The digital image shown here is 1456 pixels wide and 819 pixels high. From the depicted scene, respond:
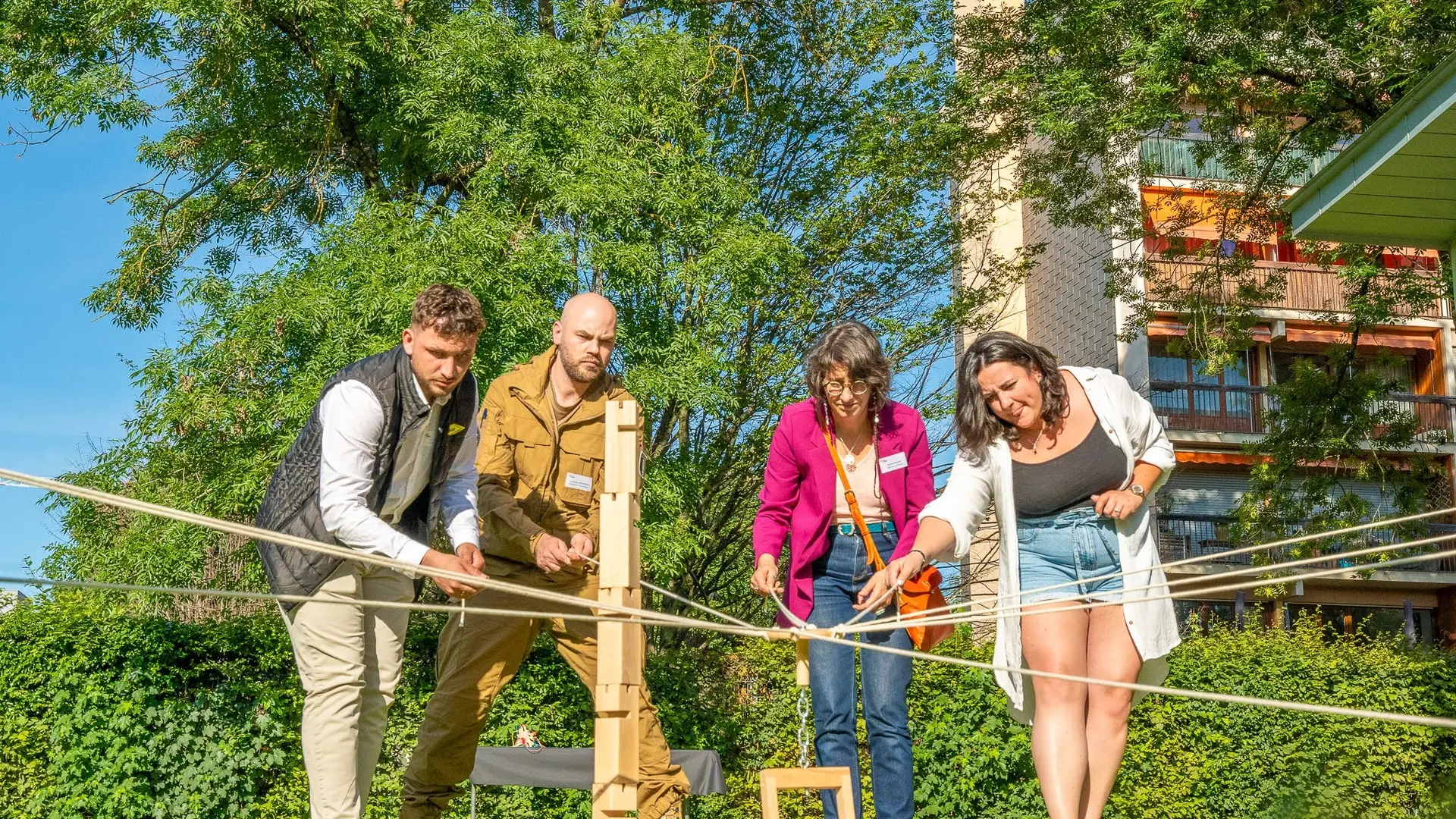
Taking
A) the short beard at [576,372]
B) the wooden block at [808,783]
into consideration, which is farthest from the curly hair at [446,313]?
the wooden block at [808,783]

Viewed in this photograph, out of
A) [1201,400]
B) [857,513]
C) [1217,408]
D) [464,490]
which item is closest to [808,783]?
[857,513]

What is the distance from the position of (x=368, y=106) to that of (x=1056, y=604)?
937cm

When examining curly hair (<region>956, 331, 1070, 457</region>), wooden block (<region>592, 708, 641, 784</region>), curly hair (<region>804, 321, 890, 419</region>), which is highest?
curly hair (<region>804, 321, 890, 419</region>)

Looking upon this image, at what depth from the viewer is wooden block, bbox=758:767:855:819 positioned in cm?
356

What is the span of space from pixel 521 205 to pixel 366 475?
630 centimetres

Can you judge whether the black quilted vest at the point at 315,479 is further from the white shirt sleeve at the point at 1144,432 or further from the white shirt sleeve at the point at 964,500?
the white shirt sleeve at the point at 1144,432

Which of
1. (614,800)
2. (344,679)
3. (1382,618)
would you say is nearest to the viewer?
(614,800)

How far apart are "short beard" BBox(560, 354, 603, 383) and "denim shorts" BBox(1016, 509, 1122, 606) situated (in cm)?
168

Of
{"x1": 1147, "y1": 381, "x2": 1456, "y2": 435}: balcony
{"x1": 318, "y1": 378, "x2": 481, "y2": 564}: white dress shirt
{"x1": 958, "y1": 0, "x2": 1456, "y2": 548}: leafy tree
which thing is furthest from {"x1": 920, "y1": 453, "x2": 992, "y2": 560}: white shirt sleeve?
{"x1": 1147, "y1": 381, "x2": 1456, "y2": 435}: balcony

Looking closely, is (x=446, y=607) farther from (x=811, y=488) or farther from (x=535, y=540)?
(x=811, y=488)

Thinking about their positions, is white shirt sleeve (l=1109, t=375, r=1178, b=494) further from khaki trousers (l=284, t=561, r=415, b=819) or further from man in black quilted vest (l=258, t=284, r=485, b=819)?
khaki trousers (l=284, t=561, r=415, b=819)

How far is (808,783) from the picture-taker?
3.57 meters

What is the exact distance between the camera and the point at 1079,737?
3477 millimetres

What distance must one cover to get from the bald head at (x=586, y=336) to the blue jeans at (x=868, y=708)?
1161mm
